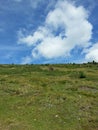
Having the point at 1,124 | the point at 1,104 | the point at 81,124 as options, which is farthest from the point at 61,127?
the point at 1,104

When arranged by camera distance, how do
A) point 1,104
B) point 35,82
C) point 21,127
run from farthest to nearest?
point 35,82
point 1,104
point 21,127

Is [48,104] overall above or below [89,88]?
below

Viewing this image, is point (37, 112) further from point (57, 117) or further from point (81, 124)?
point (81, 124)

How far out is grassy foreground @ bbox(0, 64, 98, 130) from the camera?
21891 mm

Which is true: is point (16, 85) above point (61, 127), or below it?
above

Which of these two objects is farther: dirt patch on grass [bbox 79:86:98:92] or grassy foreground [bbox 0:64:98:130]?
dirt patch on grass [bbox 79:86:98:92]

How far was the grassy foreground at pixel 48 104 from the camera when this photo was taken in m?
21.9

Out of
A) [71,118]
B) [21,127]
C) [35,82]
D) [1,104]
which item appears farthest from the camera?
[35,82]

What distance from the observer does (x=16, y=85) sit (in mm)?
31250

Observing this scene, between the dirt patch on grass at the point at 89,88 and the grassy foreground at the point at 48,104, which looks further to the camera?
the dirt patch on grass at the point at 89,88

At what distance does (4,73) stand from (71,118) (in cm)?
1955

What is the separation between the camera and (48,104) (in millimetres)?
25328

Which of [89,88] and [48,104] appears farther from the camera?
[89,88]

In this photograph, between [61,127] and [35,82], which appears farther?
[35,82]
